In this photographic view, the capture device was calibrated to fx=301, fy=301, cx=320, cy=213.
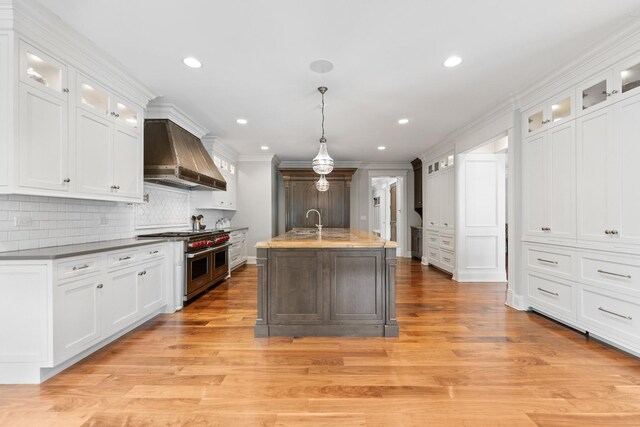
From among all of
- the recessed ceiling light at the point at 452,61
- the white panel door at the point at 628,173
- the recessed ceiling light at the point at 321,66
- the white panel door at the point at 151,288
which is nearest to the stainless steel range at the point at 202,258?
the white panel door at the point at 151,288

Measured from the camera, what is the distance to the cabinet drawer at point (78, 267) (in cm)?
210

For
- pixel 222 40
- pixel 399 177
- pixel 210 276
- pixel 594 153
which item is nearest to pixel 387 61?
pixel 222 40

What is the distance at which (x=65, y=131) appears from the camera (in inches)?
96.0

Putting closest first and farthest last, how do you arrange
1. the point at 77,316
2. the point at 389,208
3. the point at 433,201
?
the point at 77,316, the point at 433,201, the point at 389,208

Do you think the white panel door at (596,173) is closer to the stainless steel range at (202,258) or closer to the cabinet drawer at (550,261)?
the cabinet drawer at (550,261)

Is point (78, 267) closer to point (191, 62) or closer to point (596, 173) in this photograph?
point (191, 62)

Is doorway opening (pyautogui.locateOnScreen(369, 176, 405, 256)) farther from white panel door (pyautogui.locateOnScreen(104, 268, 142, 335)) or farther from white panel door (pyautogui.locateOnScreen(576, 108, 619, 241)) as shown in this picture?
white panel door (pyautogui.locateOnScreen(104, 268, 142, 335))

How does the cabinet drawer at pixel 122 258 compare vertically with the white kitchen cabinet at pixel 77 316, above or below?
above

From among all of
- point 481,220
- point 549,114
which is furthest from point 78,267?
point 481,220

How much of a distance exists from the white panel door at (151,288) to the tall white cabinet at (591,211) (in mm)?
4258

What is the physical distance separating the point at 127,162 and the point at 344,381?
3.08 m

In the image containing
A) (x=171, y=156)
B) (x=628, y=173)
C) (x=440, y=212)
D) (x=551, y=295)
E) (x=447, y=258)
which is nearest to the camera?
(x=628, y=173)

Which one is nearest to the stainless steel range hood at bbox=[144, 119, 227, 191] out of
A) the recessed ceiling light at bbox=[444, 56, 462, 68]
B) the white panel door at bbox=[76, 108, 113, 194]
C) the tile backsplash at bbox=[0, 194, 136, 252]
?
the tile backsplash at bbox=[0, 194, 136, 252]

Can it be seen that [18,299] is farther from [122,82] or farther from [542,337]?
[542,337]
